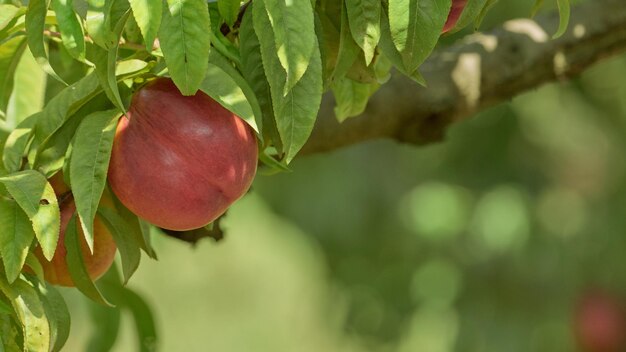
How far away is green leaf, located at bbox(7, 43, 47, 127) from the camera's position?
4.37 ft

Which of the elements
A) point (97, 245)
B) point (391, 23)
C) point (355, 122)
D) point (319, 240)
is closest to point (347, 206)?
point (319, 240)

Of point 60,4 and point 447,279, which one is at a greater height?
point 60,4

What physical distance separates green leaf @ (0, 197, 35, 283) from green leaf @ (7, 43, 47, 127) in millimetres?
349

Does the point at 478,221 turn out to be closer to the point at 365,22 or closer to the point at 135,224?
the point at 135,224

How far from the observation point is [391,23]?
946mm

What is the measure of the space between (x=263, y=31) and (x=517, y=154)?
2.23 meters

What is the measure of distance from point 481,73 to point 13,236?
3.00ft

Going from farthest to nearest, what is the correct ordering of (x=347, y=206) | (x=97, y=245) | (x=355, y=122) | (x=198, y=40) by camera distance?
(x=347, y=206) < (x=355, y=122) < (x=97, y=245) < (x=198, y=40)

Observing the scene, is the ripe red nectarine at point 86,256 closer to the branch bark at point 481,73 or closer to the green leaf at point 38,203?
the green leaf at point 38,203

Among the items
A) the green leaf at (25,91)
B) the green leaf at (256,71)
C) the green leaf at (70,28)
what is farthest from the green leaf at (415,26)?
the green leaf at (25,91)

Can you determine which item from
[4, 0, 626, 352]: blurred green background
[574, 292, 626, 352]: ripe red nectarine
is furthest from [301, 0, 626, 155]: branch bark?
[574, 292, 626, 352]: ripe red nectarine

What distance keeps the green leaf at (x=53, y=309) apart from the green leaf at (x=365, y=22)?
33 cm

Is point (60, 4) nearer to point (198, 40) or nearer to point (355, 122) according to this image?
point (198, 40)

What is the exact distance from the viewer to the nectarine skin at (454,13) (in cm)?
106
